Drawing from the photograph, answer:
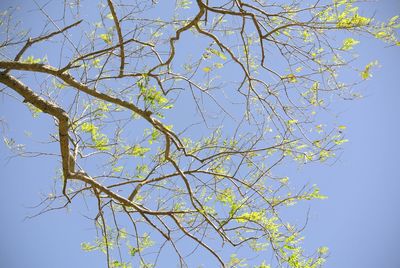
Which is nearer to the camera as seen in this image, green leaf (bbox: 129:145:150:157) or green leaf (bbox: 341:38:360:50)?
green leaf (bbox: 341:38:360:50)

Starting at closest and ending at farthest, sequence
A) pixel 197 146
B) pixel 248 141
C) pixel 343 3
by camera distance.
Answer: pixel 343 3
pixel 248 141
pixel 197 146

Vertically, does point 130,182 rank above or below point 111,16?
below

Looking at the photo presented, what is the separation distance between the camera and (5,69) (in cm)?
282

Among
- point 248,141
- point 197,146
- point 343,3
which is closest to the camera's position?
point 343,3

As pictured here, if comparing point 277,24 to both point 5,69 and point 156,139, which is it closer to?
point 156,139

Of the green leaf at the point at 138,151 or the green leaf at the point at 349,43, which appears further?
the green leaf at the point at 138,151

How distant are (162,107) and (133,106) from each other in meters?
0.20

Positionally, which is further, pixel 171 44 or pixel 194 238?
pixel 171 44

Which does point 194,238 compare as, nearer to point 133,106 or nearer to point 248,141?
point 248,141

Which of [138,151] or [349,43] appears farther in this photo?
[138,151]

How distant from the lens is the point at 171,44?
3.22 meters

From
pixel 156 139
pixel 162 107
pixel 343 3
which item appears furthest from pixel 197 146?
pixel 343 3

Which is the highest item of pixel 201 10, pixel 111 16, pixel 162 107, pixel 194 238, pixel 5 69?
pixel 111 16

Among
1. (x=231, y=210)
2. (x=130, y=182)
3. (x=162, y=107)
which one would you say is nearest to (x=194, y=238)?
(x=231, y=210)
